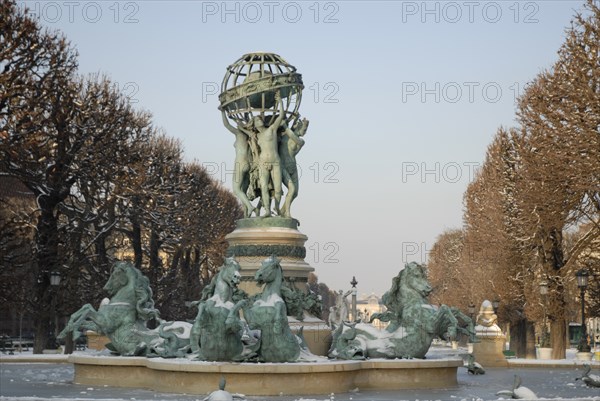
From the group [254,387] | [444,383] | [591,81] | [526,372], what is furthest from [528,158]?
→ [254,387]

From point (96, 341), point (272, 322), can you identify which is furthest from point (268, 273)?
point (96, 341)

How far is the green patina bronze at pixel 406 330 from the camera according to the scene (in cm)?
2047

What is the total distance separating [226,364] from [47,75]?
19.8 metres

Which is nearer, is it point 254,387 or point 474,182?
point 254,387

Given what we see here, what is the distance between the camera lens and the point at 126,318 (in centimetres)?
2148

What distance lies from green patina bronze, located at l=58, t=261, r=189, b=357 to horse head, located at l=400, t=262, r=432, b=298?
15.9ft

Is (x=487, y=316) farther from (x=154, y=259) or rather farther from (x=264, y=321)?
(x=154, y=259)

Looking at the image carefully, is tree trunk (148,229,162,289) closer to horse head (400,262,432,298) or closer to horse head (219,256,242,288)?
horse head (400,262,432,298)

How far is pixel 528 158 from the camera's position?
3588 cm

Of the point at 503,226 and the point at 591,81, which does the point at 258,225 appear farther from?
the point at 503,226

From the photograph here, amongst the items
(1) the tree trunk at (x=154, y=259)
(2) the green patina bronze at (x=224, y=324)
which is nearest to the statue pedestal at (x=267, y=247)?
(2) the green patina bronze at (x=224, y=324)

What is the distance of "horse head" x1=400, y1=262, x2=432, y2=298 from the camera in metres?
20.9

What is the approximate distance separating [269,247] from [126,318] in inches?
187

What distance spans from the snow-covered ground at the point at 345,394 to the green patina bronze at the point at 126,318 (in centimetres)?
132
